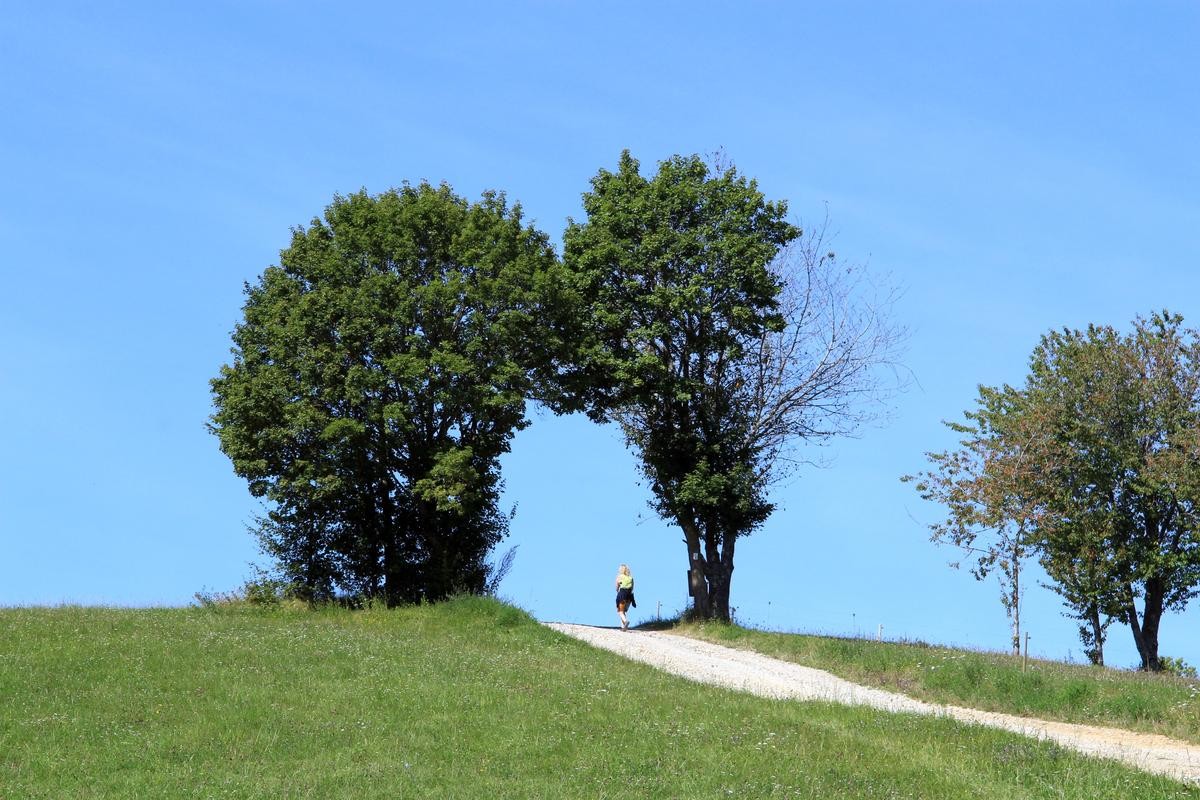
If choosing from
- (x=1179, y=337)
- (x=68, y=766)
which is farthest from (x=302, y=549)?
(x=1179, y=337)

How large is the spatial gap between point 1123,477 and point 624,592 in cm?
1943

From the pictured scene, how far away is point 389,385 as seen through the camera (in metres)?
38.1

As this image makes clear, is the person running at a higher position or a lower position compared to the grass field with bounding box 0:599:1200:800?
higher

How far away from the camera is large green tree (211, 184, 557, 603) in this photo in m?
37.9

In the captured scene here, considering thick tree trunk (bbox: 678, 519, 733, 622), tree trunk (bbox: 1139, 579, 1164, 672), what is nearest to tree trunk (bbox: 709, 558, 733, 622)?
thick tree trunk (bbox: 678, 519, 733, 622)

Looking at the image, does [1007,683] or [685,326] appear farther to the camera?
[685,326]

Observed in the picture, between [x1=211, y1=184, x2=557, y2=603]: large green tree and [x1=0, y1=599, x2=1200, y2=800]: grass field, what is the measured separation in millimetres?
11071

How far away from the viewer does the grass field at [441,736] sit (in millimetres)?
17359

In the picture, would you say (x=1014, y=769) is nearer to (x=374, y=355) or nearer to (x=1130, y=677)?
(x=1130, y=677)

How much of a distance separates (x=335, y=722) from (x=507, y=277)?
20310mm

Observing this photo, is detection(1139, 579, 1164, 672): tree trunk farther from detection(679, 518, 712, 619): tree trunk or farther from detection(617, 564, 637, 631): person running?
detection(617, 564, 637, 631): person running

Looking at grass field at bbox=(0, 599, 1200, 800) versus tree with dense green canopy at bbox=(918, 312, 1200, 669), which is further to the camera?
tree with dense green canopy at bbox=(918, 312, 1200, 669)

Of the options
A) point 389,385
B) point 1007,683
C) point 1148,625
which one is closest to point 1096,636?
point 1148,625

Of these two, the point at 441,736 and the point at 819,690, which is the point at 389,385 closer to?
the point at 819,690
